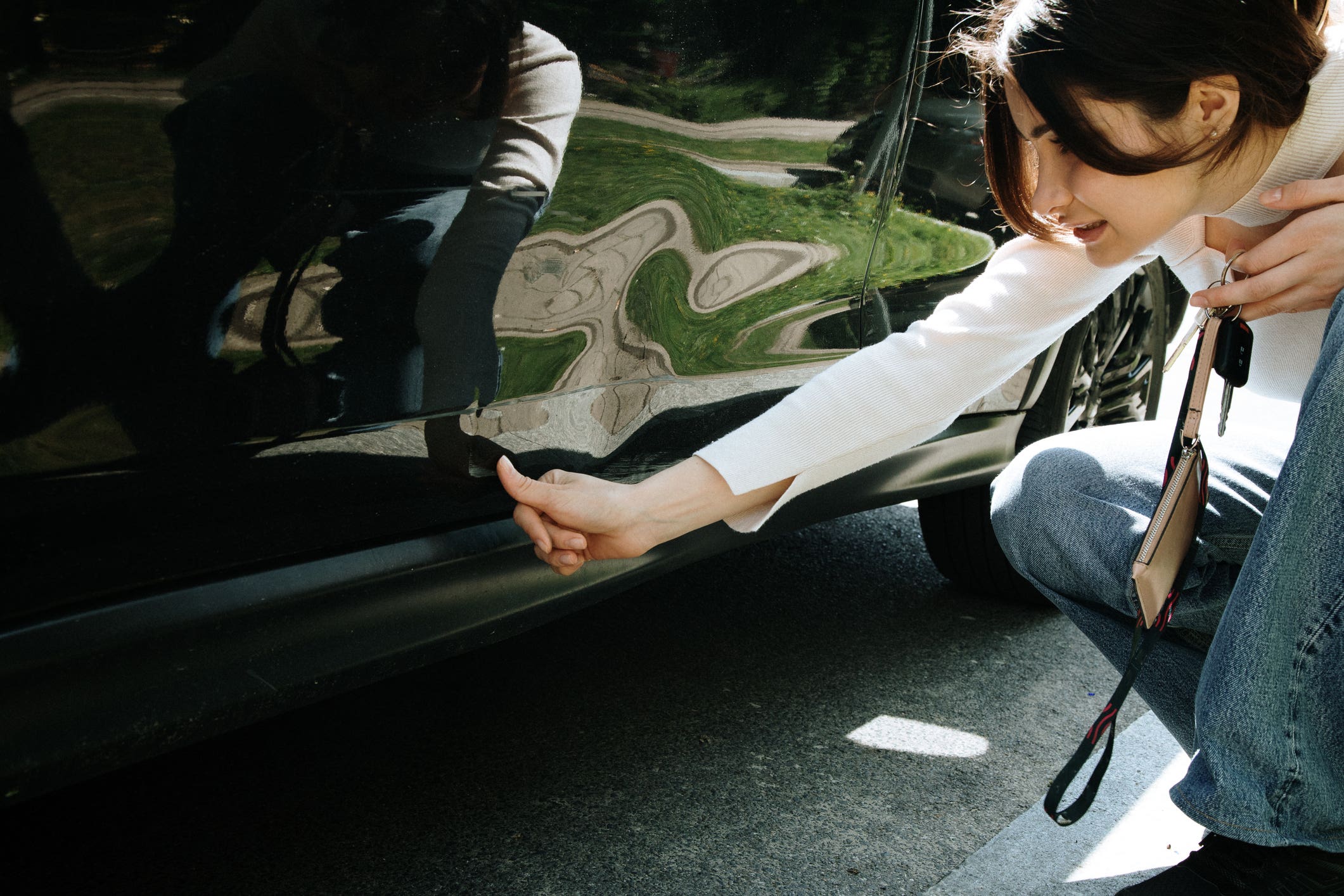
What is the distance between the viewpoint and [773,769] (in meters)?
1.64

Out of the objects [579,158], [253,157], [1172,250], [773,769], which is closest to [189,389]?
[253,157]

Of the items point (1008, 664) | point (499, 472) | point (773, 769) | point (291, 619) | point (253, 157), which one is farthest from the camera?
point (1008, 664)

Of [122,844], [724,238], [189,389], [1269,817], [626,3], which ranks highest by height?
[626,3]

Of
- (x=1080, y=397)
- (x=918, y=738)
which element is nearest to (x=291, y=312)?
(x=918, y=738)

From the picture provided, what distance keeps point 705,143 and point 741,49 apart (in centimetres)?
12

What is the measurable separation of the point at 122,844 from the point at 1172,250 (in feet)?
4.86

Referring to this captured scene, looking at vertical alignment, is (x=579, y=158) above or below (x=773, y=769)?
above

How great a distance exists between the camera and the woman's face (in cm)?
111

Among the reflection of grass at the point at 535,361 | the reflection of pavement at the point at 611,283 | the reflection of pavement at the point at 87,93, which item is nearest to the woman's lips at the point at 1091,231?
the reflection of pavement at the point at 611,283

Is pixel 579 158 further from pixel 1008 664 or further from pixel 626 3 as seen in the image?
pixel 1008 664

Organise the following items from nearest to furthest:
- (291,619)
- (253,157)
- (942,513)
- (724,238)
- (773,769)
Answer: (253,157)
(291,619)
(724,238)
(773,769)
(942,513)

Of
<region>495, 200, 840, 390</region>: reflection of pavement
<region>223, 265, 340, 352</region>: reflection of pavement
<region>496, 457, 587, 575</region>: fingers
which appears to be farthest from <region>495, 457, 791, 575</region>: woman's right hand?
<region>223, 265, 340, 352</region>: reflection of pavement

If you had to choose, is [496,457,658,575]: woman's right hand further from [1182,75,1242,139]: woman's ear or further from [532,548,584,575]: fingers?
[1182,75,1242,139]: woman's ear

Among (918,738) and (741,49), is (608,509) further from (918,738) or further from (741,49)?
(918,738)
